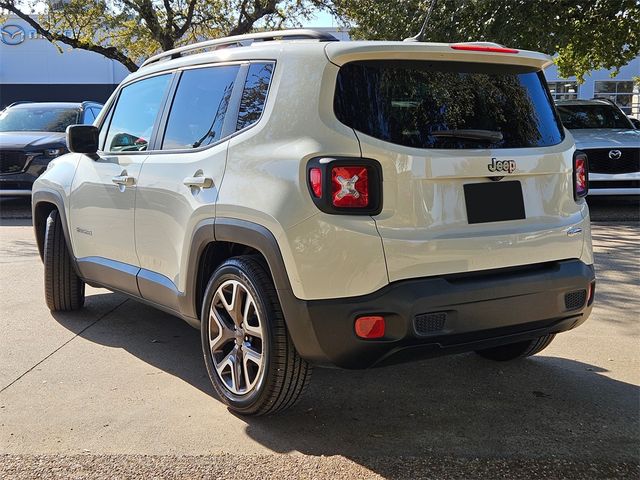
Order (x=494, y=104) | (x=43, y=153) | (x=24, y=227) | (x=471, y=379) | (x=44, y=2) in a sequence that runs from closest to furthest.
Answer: (x=494, y=104)
(x=471, y=379)
(x=24, y=227)
(x=43, y=153)
(x=44, y=2)

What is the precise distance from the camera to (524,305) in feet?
10.1

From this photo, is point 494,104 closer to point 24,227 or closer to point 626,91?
point 24,227

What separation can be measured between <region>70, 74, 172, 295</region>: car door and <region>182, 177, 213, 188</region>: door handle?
664 millimetres

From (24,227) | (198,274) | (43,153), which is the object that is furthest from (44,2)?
(198,274)

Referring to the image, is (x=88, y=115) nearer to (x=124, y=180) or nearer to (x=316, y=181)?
(x=124, y=180)

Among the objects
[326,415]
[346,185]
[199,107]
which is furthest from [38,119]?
[346,185]

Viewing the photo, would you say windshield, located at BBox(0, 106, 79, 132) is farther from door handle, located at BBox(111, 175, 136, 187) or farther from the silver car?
the silver car

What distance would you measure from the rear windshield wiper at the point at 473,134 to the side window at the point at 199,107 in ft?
3.78

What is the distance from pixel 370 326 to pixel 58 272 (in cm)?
321

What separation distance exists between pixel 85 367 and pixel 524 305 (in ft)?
8.73

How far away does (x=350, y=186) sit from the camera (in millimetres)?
2820

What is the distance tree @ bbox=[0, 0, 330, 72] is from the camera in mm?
18438

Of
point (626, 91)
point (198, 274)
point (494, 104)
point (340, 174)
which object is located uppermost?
point (494, 104)

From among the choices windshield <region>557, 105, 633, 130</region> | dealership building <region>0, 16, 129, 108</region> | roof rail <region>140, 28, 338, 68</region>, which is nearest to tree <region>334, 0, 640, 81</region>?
windshield <region>557, 105, 633, 130</region>
